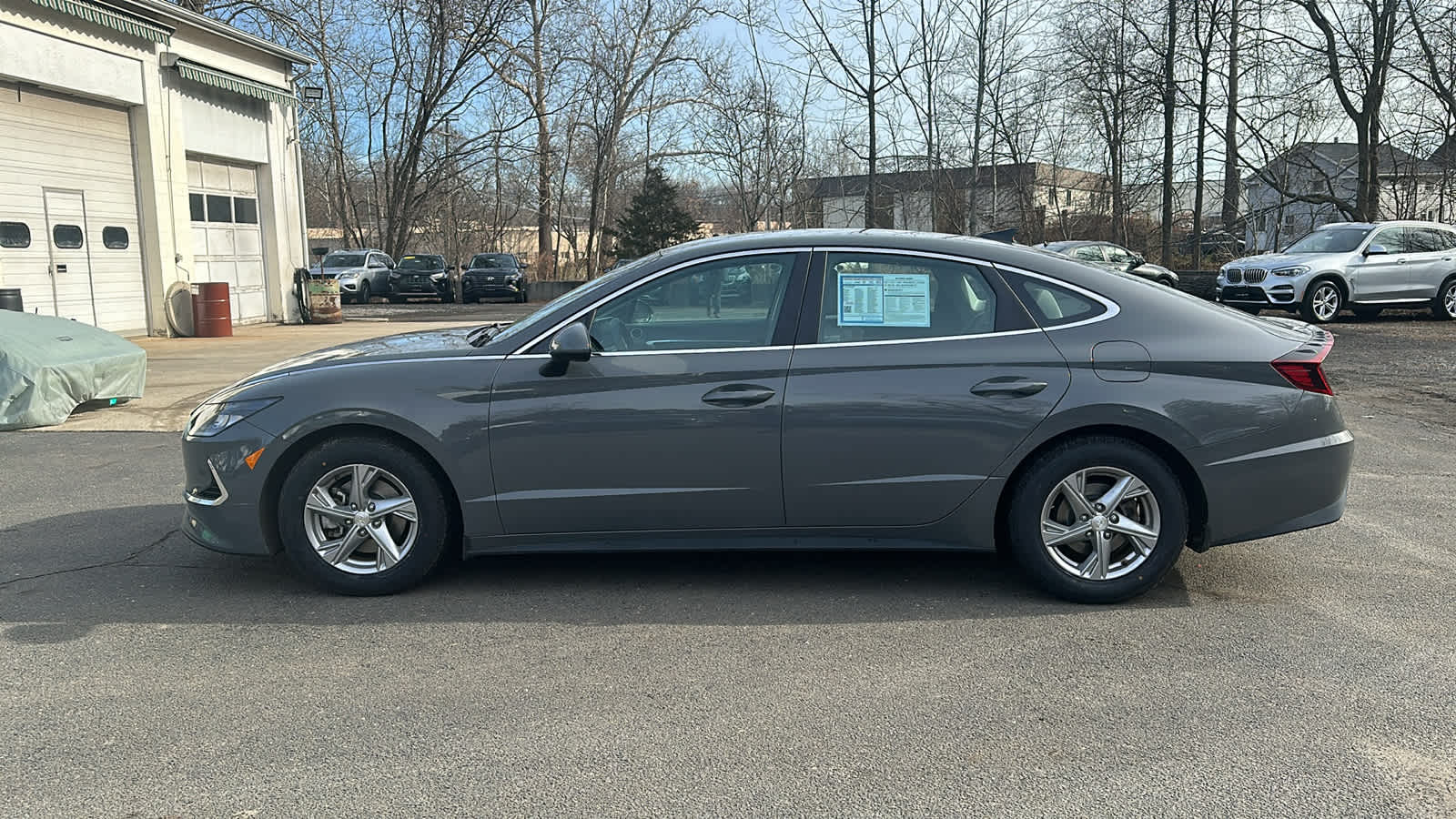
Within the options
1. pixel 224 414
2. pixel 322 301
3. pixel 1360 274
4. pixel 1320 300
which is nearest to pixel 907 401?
pixel 224 414

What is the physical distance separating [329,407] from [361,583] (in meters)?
0.78

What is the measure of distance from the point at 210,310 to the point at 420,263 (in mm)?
13569

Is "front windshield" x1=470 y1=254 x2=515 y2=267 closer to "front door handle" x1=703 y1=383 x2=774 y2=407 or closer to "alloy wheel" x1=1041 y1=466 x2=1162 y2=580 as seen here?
"front door handle" x1=703 y1=383 x2=774 y2=407

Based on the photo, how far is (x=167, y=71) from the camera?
17.9 m

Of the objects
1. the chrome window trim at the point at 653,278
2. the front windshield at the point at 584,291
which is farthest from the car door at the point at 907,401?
the front windshield at the point at 584,291

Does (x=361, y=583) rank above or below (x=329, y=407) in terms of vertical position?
below

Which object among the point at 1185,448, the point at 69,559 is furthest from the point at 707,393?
the point at 69,559

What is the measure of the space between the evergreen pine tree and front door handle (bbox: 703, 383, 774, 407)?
92.1 feet

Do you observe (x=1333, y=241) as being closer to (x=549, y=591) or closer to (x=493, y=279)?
(x=549, y=591)

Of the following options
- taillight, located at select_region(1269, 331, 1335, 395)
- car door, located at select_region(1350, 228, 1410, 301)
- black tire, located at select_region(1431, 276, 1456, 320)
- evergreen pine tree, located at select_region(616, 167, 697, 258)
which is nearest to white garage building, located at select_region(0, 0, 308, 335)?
evergreen pine tree, located at select_region(616, 167, 697, 258)

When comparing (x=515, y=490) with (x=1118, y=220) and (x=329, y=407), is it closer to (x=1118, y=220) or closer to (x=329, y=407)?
(x=329, y=407)

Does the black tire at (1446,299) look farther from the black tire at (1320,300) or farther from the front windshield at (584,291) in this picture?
the front windshield at (584,291)

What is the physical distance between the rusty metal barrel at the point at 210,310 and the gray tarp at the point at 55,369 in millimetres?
7667

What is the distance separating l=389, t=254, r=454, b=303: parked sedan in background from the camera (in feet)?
102
